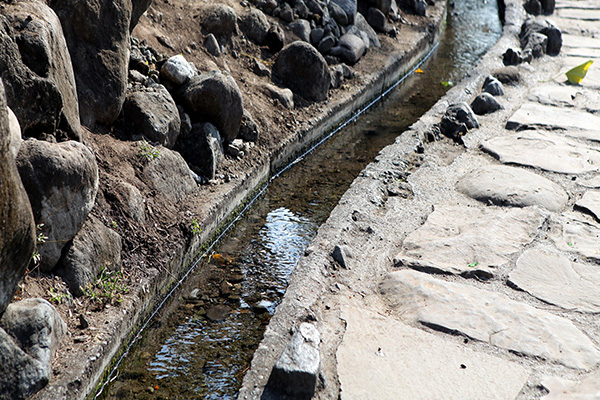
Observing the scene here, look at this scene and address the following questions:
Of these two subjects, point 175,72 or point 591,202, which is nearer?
point 591,202

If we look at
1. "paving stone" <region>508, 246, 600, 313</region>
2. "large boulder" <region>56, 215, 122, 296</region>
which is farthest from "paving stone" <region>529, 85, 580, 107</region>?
"large boulder" <region>56, 215, 122, 296</region>

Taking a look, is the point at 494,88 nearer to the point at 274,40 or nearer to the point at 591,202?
the point at 274,40

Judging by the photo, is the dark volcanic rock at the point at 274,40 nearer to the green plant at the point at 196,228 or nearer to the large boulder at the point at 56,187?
the green plant at the point at 196,228

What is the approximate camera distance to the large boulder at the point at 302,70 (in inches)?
238

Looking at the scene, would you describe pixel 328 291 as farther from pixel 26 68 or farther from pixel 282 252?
pixel 26 68

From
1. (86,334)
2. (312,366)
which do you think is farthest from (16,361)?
(312,366)

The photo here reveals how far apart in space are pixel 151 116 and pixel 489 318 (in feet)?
8.31

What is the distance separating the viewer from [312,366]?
2.36m

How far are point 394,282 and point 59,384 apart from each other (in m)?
1.60

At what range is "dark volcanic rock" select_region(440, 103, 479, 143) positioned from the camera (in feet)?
17.3

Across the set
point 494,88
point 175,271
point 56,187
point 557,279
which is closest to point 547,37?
point 494,88

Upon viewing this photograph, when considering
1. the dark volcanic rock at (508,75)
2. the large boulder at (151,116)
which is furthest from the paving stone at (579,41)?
the large boulder at (151,116)

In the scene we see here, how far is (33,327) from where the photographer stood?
242 cm

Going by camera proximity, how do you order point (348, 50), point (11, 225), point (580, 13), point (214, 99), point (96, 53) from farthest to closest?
point (580, 13)
point (348, 50)
point (214, 99)
point (96, 53)
point (11, 225)
